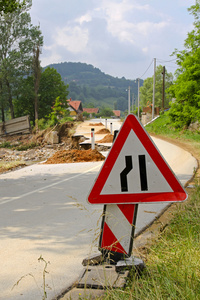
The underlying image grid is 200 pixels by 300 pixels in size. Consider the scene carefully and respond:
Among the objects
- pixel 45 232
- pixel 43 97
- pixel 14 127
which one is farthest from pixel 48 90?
pixel 45 232

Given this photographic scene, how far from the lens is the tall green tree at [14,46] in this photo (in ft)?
134

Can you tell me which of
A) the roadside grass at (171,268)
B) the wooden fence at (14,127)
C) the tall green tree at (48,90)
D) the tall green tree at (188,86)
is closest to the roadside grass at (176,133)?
the tall green tree at (188,86)

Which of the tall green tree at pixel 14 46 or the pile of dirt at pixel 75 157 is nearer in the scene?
the pile of dirt at pixel 75 157

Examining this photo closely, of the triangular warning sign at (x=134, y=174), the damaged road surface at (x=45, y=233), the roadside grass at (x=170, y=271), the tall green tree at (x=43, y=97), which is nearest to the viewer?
the roadside grass at (x=170, y=271)

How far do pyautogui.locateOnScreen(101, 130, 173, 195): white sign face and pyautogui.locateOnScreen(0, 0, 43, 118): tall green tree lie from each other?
39.8m

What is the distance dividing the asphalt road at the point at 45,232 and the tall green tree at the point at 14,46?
112 ft

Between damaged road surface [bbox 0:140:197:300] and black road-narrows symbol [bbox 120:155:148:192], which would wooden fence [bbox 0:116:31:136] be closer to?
damaged road surface [bbox 0:140:197:300]

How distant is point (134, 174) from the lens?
3.15 meters

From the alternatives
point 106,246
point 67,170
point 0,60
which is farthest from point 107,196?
point 0,60

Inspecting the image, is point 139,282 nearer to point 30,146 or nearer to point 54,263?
point 54,263

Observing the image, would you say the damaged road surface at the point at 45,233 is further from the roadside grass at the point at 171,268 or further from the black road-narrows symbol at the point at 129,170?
the roadside grass at the point at 171,268

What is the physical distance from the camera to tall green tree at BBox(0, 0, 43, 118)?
4094 centimetres

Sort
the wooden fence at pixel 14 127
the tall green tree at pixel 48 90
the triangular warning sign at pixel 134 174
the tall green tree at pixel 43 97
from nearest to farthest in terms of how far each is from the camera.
Answer: the triangular warning sign at pixel 134 174 < the wooden fence at pixel 14 127 < the tall green tree at pixel 43 97 < the tall green tree at pixel 48 90

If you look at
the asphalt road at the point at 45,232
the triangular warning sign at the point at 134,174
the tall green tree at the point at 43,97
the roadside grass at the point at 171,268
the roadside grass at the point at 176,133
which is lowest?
the asphalt road at the point at 45,232
